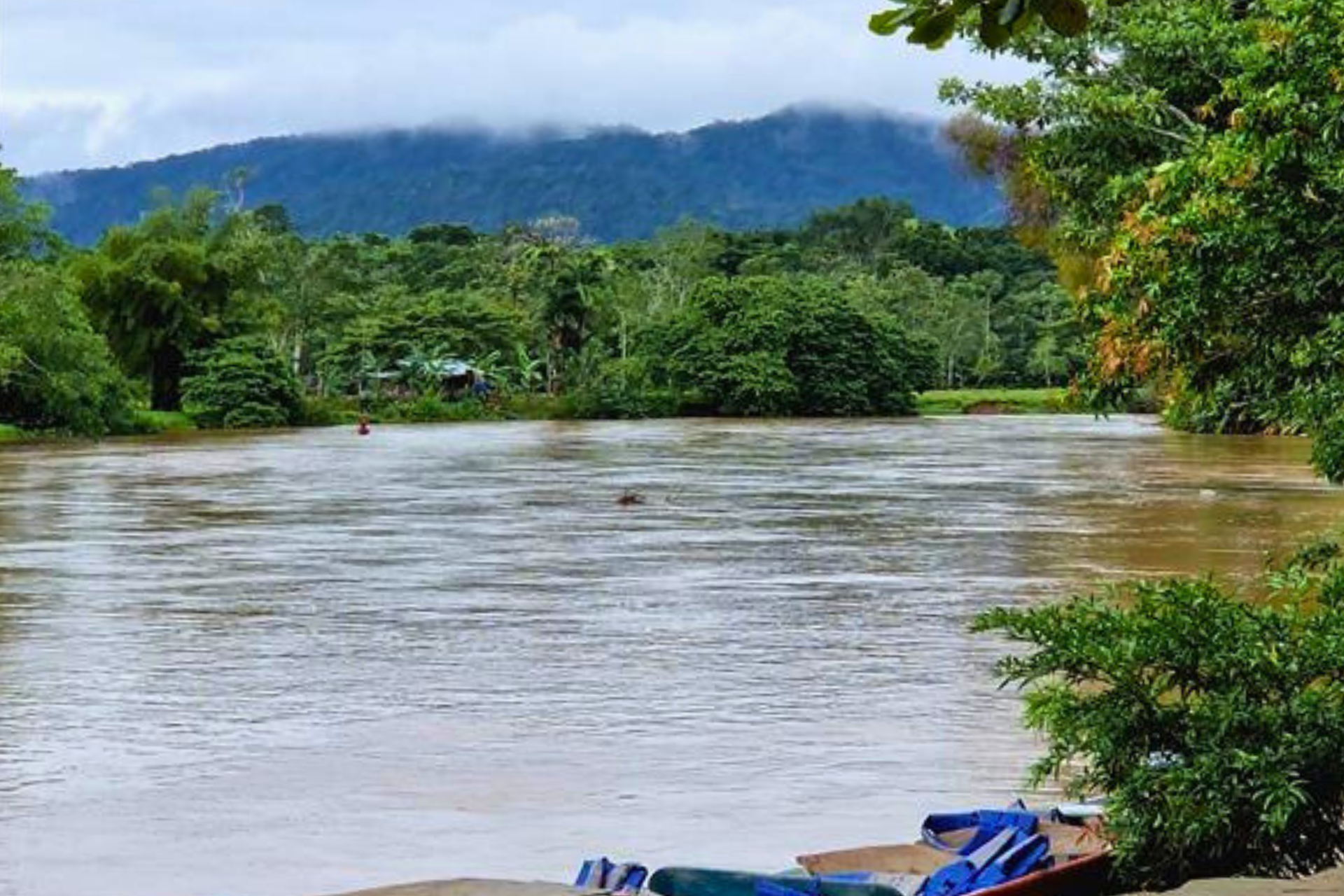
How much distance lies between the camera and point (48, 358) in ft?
175

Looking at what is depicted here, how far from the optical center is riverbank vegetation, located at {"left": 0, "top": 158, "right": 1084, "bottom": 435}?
57.7m

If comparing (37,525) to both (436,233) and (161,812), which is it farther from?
(436,233)

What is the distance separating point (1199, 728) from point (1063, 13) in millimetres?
3523

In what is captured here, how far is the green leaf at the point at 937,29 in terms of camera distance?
3.39m

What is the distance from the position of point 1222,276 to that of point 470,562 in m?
14.4

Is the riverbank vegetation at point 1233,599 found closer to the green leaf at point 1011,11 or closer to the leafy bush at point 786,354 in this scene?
the green leaf at point 1011,11

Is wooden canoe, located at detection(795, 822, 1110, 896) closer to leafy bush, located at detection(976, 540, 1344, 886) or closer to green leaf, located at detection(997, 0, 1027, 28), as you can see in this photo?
leafy bush, located at detection(976, 540, 1344, 886)

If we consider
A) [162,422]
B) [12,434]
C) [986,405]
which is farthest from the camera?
[986,405]

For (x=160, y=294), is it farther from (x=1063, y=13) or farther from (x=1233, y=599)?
(x=1063, y=13)

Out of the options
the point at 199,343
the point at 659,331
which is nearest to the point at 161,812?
the point at 199,343

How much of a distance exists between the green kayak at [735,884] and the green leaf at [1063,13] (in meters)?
3.45

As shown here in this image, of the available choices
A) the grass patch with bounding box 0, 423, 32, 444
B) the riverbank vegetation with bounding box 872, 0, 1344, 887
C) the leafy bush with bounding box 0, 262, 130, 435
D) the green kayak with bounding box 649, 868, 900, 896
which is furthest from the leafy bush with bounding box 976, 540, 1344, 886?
the grass patch with bounding box 0, 423, 32, 444

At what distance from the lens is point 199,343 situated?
69.2 metres

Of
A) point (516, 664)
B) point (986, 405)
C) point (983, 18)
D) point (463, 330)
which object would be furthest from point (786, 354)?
point (983, 18)
